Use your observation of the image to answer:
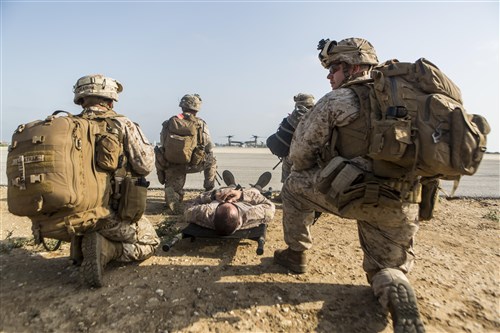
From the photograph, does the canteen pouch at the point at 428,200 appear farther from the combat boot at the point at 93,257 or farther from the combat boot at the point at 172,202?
the combat boot at the point at 172,202

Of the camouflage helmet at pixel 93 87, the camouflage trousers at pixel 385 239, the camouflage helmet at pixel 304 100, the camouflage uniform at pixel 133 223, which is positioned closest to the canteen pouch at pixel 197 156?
the camouflage helmet at pixel 304 100

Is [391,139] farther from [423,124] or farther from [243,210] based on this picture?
[243,210]

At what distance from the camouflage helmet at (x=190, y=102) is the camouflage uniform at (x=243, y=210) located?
242 cm

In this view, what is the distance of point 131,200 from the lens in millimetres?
3137

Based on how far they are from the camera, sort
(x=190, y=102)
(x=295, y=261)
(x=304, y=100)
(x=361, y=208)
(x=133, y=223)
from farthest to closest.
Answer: (x=304, y=100)
(x=190, y=102)
(x=133, y=223)
(x=295, y=261)
(x=361, y=208)

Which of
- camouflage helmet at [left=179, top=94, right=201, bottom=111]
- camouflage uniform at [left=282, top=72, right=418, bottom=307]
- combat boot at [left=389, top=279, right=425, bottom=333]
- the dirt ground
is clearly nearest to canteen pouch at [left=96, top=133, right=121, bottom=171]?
the dirt ground

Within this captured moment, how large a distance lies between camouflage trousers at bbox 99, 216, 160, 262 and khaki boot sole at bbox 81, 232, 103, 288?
22 cm

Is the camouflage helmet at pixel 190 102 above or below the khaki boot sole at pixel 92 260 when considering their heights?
above

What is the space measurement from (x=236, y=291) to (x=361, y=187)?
1458 mm

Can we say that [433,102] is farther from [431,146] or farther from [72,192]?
[72,192]

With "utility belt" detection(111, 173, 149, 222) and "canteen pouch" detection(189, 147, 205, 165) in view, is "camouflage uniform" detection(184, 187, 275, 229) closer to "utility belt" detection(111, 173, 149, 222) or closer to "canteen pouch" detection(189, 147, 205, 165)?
"utility belt" detection(111, 173, 149, 222)

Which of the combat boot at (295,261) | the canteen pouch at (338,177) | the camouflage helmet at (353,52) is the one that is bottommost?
the combat boot at (295,261)

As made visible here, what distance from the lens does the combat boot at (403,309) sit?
2.06 meters

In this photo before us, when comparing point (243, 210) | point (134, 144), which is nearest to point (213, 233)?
point (243, 210)
